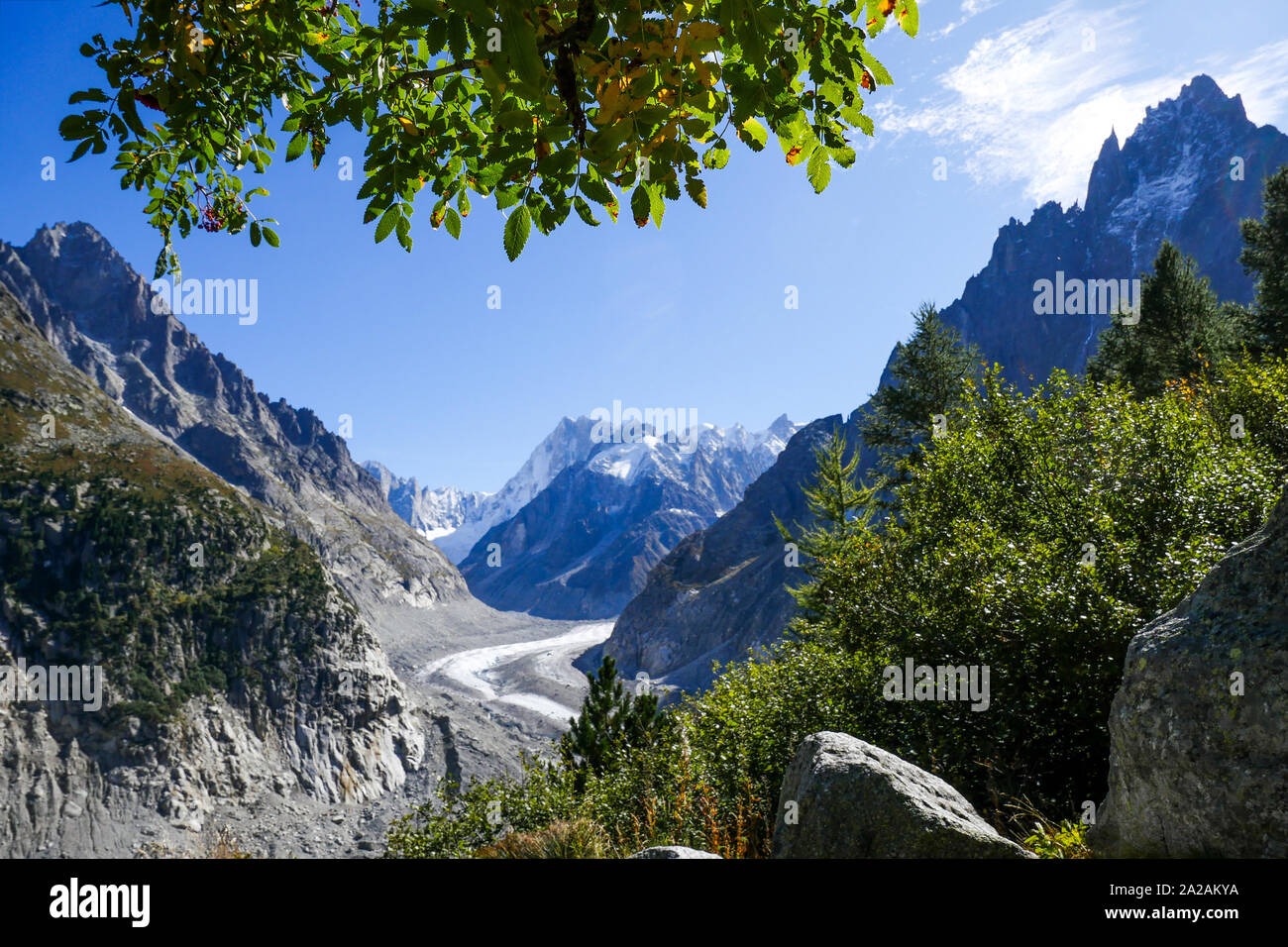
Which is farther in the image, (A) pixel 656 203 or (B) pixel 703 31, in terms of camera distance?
(A) pixel 656 203

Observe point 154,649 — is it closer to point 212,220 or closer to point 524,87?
point 212,220

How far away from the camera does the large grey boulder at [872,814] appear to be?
5.22 meters

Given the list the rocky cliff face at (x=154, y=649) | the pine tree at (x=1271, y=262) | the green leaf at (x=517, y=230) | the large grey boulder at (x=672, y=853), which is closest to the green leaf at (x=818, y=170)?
the green leaf at (x=517, y=230)

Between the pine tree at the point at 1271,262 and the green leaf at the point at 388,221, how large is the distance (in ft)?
115

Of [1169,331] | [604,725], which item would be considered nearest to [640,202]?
[604,725]

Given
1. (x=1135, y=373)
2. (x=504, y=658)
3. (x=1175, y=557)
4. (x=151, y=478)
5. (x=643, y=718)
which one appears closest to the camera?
(x=1175, y=557)

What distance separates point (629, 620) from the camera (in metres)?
179

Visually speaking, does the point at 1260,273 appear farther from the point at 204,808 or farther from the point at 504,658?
the point at 504,658

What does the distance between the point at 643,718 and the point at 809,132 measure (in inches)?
873

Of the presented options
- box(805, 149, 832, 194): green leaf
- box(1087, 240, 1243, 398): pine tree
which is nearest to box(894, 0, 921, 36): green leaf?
box(805, 149, 832, 194): green leaf

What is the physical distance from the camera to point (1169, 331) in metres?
30.6

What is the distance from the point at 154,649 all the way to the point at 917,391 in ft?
257
